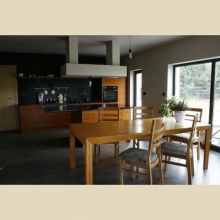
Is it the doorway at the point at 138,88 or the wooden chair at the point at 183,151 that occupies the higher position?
the doorway at the point at 138,88

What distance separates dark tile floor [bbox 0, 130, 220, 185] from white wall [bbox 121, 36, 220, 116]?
Result: 72.1 inches

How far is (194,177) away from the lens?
280cm

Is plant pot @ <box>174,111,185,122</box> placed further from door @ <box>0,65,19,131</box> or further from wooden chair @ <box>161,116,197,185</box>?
door @ <box>0,65,19,131</box>

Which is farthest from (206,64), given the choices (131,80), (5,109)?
(5,109)

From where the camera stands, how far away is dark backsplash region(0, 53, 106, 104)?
6.29m

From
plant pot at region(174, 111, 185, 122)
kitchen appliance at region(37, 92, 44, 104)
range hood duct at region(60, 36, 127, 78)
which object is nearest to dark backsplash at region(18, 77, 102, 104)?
kitchen appliance at region(37, 92, 44, 104)

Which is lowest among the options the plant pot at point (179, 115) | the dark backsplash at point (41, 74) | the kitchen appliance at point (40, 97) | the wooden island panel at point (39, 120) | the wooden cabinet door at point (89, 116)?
the wooden island panel at point (39, 120)

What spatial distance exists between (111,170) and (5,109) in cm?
455

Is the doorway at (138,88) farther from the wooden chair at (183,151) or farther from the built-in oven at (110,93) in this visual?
the wooden chair at (183,151)

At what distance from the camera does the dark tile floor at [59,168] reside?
2715 millimetres

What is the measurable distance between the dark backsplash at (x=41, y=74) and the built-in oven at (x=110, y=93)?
9.1 inches

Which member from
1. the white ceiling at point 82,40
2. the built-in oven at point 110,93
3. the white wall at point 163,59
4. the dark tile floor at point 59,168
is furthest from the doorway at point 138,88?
the dark tile floor at point 59,168

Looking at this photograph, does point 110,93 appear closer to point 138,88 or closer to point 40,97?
point 138,88
